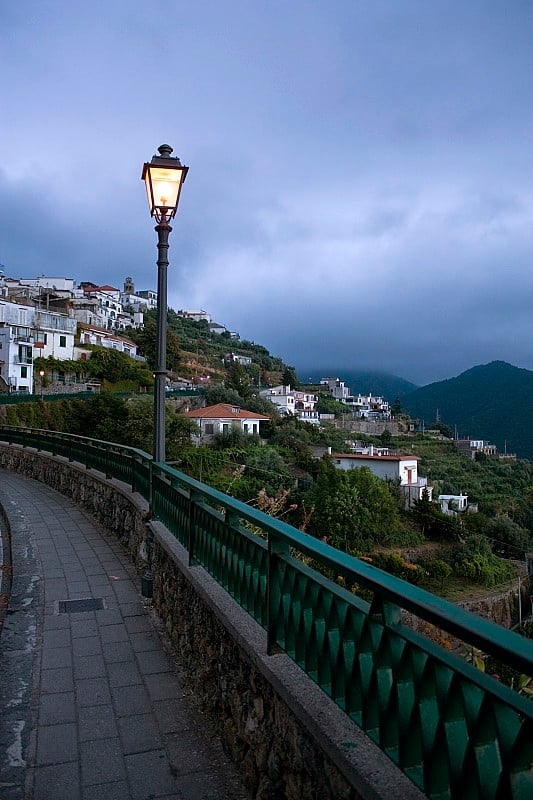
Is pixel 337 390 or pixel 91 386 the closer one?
pixel 91 386

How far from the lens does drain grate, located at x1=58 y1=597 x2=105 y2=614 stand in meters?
5.78

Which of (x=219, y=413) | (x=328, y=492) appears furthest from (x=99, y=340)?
(x=328, y=492)

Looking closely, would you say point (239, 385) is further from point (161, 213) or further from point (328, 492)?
point (161, 213)

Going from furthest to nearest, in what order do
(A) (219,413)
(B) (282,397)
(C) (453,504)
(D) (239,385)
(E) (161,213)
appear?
(B) (282,397) < (D) (239,385) < (A) (219,413) < (C) (453,504) < (E) (161,213)

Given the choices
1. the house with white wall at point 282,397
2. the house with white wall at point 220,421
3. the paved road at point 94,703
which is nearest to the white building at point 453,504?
the house with white wall at point 220,421

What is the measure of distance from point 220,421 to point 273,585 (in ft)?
161

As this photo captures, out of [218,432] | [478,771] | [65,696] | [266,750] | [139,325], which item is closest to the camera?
[478,771]

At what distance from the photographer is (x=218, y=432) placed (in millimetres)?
50000

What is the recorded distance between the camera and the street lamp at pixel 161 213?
6.43 m

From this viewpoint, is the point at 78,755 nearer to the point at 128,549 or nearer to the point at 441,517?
the point at 128,549

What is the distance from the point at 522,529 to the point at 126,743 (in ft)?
135

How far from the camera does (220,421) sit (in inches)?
2037

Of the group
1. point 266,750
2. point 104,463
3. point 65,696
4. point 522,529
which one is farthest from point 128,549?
point 522,529

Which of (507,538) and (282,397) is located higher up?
(282,397)
